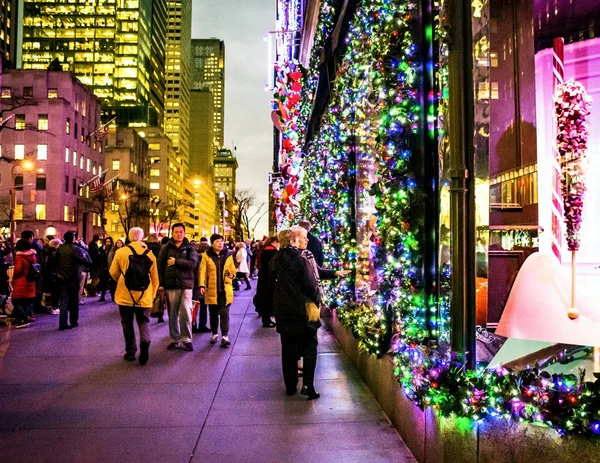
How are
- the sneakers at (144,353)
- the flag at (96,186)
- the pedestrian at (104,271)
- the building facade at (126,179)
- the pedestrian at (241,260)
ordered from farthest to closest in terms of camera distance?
1. the building facade at (126,179)
2. the flag at (96,186)
3. the pedestrian at (241,260)
4. the pedestrian at (104,271)
5. the sneakers at (144,353)

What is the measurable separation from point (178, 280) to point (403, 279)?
201 inches

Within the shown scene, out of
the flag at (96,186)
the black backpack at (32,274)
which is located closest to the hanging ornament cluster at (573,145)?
the black backpack at (32,274)

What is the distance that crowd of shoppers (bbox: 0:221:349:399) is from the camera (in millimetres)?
6430

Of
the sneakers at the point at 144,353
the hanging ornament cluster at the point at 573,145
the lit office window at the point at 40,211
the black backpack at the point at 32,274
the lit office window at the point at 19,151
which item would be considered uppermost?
the lit office window at the point at 19,151

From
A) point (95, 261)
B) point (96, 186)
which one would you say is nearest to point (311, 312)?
point (95, 261)

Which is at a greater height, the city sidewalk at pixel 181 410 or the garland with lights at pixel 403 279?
the garland with lights at pixel 403 279

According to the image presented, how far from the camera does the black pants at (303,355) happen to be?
6418mm

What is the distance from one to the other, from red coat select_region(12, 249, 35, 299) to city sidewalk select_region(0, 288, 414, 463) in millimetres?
2440

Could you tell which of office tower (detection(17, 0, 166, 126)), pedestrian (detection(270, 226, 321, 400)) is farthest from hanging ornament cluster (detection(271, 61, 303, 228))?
office tower (detection(17, 0, 166, 126))

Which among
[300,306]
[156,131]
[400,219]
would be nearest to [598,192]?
[400,219]

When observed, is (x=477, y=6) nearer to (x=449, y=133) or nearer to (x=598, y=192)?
(x=449, y=133)

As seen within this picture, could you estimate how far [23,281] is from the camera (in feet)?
38.7

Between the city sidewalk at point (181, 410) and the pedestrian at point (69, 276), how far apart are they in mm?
2007

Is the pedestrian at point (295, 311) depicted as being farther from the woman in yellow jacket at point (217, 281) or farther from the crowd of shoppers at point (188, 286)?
the woman in yellow jacket at point (217, 281)
